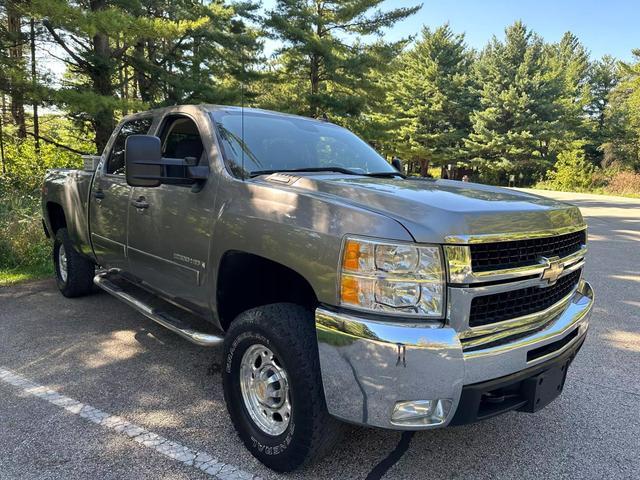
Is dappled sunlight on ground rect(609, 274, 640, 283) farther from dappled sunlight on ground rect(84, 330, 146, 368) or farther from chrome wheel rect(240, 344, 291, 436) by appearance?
dappled sunlight on ground rect(84, 330, 146, 368)

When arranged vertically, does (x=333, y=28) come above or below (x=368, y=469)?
above

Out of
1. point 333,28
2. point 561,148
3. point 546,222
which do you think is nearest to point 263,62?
point 333,28

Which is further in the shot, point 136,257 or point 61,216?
point 61,216

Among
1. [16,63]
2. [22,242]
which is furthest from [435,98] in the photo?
[22,242]

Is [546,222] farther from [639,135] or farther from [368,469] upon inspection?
[639,135]

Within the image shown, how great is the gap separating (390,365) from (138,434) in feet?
5.62

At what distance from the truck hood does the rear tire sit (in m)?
3.46

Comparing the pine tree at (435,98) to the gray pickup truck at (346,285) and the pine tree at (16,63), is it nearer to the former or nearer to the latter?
the pine tree at (16,63)

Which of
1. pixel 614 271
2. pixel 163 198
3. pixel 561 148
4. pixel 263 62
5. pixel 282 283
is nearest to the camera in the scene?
pixel 282 283

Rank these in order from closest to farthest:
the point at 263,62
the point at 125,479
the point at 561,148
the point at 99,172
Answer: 1. the point at 125,479
2. the point at 99,172
3. the point at 263,62
4. the point at 561,148

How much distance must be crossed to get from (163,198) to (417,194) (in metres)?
1.85

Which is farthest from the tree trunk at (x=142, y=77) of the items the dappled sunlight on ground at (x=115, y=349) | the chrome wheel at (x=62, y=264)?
the dappled sunlight on ground at (x=115, y=349)

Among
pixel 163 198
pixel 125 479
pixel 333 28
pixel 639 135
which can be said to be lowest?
pixel 125 479

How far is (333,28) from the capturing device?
21188 mm
